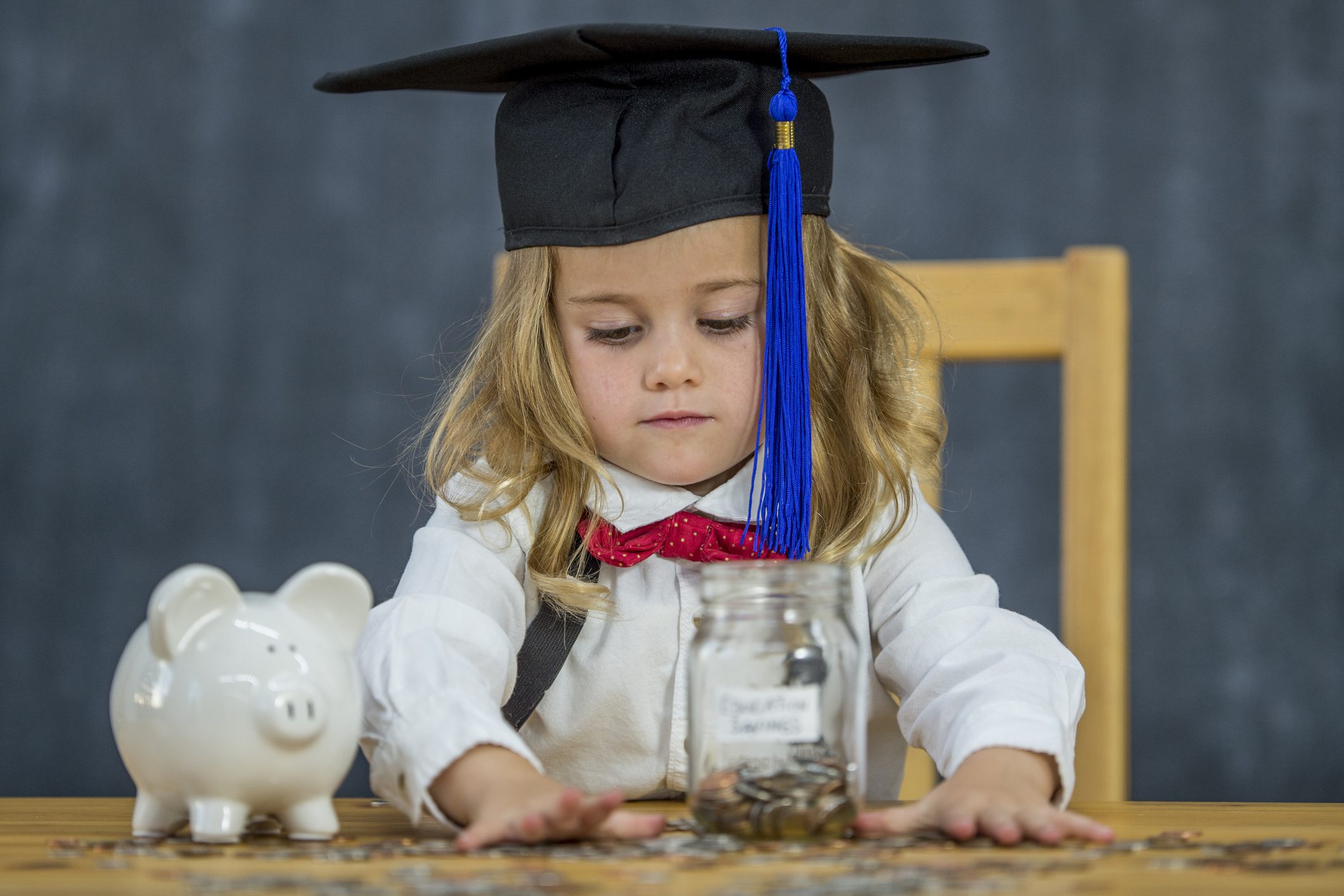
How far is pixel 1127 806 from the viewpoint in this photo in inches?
31.9

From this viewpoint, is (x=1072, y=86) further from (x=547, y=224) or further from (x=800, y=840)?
(x=800, y=840)

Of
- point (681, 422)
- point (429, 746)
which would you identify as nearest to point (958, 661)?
point (681, 422)

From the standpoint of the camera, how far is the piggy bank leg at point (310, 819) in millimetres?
641

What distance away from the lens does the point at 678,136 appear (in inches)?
34.1

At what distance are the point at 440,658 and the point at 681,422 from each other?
24 centimetres

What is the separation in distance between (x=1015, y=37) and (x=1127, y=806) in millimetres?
1198

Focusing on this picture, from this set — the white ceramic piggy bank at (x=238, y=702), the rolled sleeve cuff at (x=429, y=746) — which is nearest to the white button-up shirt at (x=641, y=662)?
the rolled sleeve cuff at (x=429, y=746)

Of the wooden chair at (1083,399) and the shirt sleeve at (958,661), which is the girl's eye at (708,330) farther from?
the wooden chair at (1083,399)

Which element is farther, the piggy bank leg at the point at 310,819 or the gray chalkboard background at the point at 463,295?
the gray chalkboard background at the point at 463,295

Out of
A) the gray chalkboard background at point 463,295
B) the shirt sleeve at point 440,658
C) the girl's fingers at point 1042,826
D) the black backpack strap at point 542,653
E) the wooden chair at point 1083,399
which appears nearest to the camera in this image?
the girl's fingers at point 1042,826

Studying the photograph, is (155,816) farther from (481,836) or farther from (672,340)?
(672,340)

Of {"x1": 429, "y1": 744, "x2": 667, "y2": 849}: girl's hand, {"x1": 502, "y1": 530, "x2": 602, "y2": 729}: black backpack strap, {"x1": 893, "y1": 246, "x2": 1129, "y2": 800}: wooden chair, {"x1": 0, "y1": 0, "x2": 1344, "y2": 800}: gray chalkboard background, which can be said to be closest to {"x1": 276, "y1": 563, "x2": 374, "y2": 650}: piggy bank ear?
{"x1": 429, "y1": 744, "x2": 667, "y2": 849}: girl's hand

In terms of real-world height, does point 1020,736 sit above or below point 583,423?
below

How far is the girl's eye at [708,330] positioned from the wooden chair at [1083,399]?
31 centimetres
